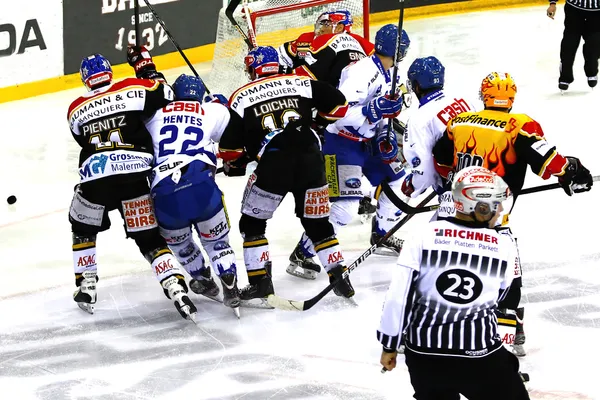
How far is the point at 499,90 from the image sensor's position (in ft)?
14.6

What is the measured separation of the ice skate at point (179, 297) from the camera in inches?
201

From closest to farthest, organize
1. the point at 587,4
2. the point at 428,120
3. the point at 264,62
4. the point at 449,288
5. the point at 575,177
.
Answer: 1. the point at 449,288
2. the point at 575,177
3. the point at 428,120
4. the point at 264,62
5. the point at 587,4

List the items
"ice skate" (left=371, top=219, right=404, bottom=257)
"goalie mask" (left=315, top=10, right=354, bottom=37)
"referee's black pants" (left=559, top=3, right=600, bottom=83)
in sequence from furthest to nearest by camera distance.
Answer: "referee's black pants" (left=559, top=3, right=600, bottom=83) < "goalie mask" (left=315, top=10, right=354, bottom=37) < "ice skate" (left=371, top=219, right=404, bottom=257)

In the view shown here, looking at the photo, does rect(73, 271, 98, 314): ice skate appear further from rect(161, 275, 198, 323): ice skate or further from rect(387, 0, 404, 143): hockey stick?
rect(387, 0, 404, 143): hockey stick

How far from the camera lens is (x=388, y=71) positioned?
20.0 feet

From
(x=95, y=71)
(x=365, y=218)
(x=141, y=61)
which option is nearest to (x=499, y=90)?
(x=95, y=71)

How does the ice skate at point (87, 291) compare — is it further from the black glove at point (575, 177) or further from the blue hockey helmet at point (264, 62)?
the black glove at point (575, 177)

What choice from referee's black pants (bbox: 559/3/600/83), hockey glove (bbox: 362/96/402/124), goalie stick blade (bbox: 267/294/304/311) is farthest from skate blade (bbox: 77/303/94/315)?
referee's black pants (bbox: 559/3/600/83)

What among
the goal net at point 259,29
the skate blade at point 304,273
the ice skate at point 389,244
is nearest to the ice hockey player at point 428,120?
the skate blade at point 304,273

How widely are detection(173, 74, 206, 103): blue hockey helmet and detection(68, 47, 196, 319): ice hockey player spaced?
0.05 meters

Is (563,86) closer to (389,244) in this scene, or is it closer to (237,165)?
(389,244)

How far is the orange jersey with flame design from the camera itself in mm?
4336

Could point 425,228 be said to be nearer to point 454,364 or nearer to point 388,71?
point 454,364

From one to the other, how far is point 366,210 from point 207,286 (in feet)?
5.13
